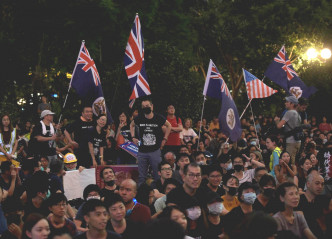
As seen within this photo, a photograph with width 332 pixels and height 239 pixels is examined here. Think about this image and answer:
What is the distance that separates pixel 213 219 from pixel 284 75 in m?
10.3

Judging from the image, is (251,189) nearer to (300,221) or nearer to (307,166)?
(300,221)

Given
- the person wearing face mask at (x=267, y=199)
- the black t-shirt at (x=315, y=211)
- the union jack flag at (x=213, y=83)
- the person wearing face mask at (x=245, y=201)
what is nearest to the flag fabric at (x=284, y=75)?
the union jack flag at (x=213, y=83)

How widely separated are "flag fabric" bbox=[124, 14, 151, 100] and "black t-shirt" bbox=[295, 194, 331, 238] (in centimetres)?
601

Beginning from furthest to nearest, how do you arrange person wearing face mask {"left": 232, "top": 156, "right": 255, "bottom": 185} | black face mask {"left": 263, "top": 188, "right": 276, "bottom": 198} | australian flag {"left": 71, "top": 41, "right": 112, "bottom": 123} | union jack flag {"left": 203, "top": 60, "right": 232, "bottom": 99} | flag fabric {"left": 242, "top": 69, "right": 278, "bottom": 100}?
flag fabric {"left": 242, "top": 69, "right": 278, "bottom": 100}
union jack flag {"left": 203, "top": 60, "right": 232, "bottom": 99}
australian flag {"left": 71, "top": 41, "right": 112, "bottom": 123}
person wearing face mask {"left": 232, "top": 156, "right": 255, "bottom": 185}
black face mask {"left": 263, "top": 188, "right": 276, "bottom": 198}

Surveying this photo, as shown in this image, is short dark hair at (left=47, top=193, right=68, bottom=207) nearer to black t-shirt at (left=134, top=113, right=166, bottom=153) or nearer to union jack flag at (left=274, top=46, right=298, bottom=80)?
black t-shirt at (left=134, top=113, right=166, bottom=153)

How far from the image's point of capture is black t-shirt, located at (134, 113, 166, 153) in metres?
12.6

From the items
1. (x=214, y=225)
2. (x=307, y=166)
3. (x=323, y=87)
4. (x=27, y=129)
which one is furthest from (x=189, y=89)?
(x=214, y=225)

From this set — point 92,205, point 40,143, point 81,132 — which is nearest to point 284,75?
point 81,132

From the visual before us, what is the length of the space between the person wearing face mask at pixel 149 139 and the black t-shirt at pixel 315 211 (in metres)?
4.01

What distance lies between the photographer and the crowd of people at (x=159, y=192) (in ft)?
23.6

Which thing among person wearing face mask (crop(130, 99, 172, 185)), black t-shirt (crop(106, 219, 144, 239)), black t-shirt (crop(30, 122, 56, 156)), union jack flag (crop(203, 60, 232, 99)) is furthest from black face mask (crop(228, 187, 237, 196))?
union jack flag (crop(203, 60, 232, 99))

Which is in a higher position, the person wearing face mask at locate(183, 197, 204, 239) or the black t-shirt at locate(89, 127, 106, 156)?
the person wearing face mask at locate(183, 197, 204, 239)

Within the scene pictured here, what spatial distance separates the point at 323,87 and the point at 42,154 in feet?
73.8

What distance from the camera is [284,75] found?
59.1 ft
